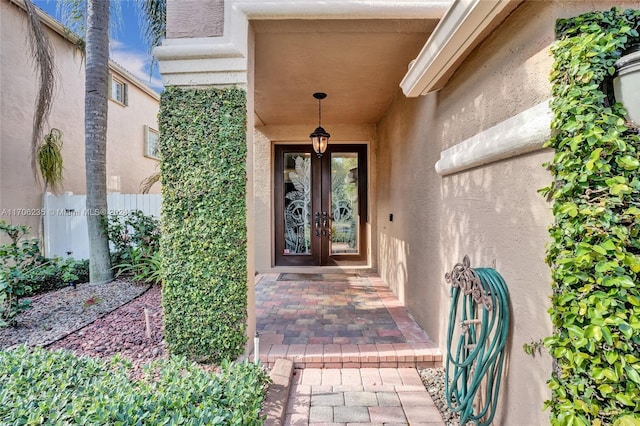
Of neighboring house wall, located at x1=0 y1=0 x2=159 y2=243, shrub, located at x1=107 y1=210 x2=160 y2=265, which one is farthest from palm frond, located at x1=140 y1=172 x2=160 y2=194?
neighboring house wall, located at x1=0 y1=0 x2=159 y2=243

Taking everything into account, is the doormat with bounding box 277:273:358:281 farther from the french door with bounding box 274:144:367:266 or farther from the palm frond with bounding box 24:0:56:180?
the palm frond with bounding box 24:0:56:180

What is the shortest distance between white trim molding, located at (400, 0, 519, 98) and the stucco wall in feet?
0.37

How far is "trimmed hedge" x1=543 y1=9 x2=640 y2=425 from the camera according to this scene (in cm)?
119

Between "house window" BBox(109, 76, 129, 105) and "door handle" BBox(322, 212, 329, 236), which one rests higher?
"house window" BBox(109, 76, 129, 105)

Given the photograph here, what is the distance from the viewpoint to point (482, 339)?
1828mm

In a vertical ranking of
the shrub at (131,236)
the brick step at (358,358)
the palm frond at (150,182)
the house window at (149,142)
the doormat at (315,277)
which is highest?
the house window at (149,142)

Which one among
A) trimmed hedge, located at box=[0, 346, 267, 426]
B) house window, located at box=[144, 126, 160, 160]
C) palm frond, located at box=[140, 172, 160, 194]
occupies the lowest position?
trimmed hedge, located at box=[0, 346, 267, 426]

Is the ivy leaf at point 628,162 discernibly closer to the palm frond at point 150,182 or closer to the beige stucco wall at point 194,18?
the beige stucco wall at point 194,18

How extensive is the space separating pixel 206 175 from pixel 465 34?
2163 millimetres

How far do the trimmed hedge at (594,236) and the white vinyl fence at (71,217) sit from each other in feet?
23.4

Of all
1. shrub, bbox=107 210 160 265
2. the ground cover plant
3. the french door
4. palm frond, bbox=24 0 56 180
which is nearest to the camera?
the ground cover plant

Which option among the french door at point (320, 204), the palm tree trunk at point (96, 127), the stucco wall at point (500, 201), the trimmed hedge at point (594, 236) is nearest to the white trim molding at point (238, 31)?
the stucco wall at point (500, 201)

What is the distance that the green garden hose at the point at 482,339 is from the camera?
179 centimetres

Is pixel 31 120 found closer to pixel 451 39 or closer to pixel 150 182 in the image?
pixel 150 182
